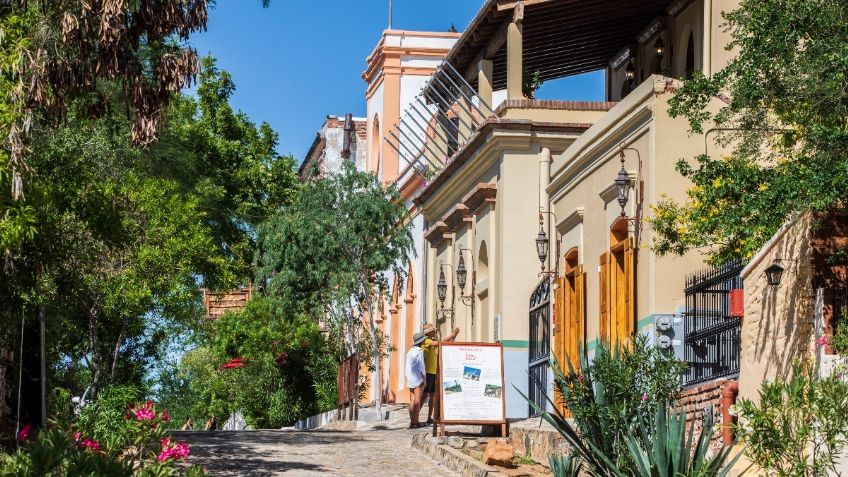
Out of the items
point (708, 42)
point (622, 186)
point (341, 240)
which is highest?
point (708, 42)

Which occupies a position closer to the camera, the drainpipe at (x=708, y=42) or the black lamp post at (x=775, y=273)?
the black lamp post at (x=775, y=273)

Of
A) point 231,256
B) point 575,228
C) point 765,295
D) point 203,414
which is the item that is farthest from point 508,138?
point 203,414

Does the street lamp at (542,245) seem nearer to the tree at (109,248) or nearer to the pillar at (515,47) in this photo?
the pillar at (515,47)

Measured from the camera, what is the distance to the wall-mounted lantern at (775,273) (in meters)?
14.5

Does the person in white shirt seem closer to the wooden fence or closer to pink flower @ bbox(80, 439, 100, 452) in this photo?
the wooden fence

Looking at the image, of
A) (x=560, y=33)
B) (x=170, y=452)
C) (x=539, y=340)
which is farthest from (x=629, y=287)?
(x=170, y=452)

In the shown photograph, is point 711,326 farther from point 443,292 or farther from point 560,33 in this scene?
point 443,292

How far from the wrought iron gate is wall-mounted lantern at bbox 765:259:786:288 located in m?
10.5

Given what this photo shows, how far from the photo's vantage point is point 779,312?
14.7m

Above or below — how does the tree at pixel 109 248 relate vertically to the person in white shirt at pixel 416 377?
above

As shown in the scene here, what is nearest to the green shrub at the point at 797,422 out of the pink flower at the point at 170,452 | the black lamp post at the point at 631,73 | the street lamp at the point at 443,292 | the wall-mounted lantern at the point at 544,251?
the pink flower at the point at 170,452

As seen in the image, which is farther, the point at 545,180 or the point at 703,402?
the point at 545,180

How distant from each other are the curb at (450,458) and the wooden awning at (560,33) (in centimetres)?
906

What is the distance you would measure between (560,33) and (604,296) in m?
7.81
